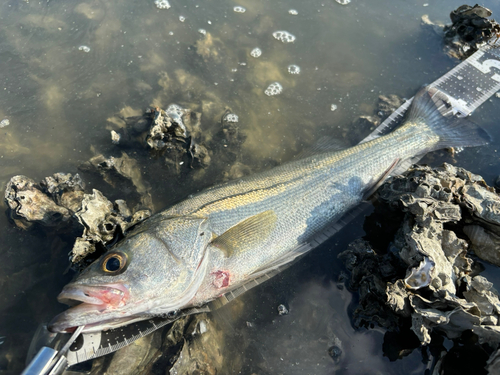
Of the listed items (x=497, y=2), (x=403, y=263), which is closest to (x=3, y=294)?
(x=403, y=263)

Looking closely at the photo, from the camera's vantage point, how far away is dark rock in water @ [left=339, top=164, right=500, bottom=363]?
105 inches

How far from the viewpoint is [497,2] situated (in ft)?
19.5

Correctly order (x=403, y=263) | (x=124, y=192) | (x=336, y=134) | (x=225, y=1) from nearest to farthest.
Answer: (x=403, y=263), (x=124, y=192), (x=336, y=134), (x=225, y=1)

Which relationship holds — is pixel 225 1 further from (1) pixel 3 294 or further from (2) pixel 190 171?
(1) pixel 3 294

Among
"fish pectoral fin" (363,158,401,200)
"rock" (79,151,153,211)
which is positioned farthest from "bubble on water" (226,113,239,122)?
"fish pectoral fin" (363,158,401,200)

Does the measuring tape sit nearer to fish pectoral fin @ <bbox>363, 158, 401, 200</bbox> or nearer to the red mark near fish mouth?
fish pectoral fin @ <bbox>363, 158, 401, 200</bbox>

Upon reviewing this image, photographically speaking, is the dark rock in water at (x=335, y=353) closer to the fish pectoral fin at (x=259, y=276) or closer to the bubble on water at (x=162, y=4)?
the fish pectoral fin at (x=259, y=276)

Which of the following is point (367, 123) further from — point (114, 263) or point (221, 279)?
point (114, 263)

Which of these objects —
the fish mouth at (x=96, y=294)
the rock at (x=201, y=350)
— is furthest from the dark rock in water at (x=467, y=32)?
the fish mouth at (x=96, y=294)

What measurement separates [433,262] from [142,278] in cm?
278

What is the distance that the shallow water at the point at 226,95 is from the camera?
3334 mm

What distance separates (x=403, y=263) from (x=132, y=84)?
16.2 ft

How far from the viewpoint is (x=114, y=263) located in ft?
8.84

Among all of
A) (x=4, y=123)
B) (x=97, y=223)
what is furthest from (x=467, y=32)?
(x=4, y=123)
